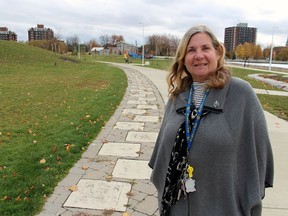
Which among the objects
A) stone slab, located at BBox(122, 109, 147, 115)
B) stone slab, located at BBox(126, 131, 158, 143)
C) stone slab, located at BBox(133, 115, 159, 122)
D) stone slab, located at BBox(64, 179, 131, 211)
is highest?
stone slab, located at BBox(122, 109, 147, 115)

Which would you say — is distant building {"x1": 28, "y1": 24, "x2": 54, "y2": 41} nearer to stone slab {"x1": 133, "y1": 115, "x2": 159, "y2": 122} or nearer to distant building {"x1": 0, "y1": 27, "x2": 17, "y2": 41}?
distant building {"x1": 0, "y1": 27, "x2": 17, "y2": 41}

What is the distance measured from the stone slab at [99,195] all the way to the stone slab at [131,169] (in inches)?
10.4

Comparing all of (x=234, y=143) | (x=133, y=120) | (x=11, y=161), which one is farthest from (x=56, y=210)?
(x=133, y=120)

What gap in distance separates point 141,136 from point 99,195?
2.49 meters

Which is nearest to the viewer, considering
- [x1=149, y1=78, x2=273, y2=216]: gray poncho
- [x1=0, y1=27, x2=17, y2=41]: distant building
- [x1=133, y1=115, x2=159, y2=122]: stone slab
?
[x1=149, y1=78, x2=273, y2=216]: gray poncho

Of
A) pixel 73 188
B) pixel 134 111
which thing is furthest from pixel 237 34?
pixel 73 188

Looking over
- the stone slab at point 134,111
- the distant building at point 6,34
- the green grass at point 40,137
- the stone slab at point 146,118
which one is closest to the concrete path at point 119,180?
the green grass at point 40,137

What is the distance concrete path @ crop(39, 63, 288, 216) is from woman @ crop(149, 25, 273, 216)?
154cm

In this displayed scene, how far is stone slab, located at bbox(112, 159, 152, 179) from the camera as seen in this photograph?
405 centimetres

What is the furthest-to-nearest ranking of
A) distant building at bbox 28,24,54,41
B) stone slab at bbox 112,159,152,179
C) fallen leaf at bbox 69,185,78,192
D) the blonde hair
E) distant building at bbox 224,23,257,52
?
distant building at bbox 28,24,54,41
distant building at bbox 224,23,257,52
stone slab at bbox 112,159,152,179
fallen leaf at bbox 69,185,78,192
the blonde hair

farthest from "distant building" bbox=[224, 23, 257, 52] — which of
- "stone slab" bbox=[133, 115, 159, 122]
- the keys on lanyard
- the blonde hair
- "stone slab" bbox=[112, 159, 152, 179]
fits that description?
the keys on lanyard

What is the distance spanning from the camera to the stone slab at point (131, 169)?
13.3 ft

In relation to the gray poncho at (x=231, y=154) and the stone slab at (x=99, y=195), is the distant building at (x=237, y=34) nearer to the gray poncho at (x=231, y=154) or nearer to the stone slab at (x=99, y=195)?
the stone slab at (x=99, y=195)

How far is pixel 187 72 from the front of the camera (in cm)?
195
